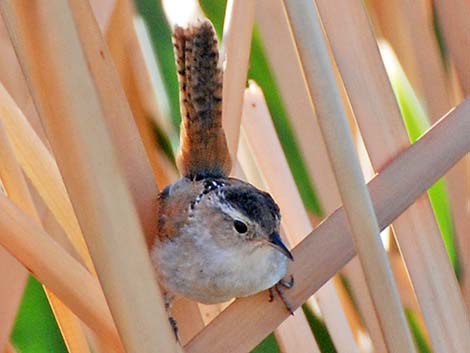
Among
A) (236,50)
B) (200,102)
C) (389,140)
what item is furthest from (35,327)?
(389,140)

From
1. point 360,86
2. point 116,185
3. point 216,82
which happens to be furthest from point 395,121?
point 116,185

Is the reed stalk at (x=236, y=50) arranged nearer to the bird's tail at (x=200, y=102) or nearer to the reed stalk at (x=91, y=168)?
the bird's tail at (x=200, y=102)

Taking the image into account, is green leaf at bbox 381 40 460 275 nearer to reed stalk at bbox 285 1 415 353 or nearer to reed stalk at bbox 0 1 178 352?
reed stalk at bbox 285 1 415 353

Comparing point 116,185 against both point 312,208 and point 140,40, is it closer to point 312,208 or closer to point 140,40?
point 140,40

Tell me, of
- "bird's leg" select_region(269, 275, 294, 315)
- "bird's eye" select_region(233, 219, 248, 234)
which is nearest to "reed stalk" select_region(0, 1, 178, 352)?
"bird's leg" select_region(269, 275, 294, 315)

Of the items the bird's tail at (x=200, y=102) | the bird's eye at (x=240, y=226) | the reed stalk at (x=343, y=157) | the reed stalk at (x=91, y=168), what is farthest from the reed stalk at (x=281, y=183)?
the reed stalk at (x=91, y=168)

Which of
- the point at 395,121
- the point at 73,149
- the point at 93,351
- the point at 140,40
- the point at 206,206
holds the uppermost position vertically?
the point at 73,149

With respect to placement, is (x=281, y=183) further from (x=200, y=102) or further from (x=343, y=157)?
(x=343, y=157)
